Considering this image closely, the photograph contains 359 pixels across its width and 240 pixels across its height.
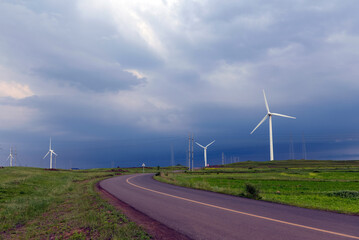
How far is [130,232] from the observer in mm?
10023

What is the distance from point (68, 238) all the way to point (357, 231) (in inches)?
425

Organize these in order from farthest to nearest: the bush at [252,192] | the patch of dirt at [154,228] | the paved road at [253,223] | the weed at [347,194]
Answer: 1. the weed at [347,194]
2. the bush at [252,192]
3. the patch of dirt at [154,228]
4. the paved road at [253,223]

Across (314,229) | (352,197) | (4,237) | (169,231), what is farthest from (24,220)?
(352,197)

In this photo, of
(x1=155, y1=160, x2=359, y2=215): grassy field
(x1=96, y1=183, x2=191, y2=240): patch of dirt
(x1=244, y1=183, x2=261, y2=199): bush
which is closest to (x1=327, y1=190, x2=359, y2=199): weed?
(x1=155, y1=160, x2=359, y2=215): grassy field

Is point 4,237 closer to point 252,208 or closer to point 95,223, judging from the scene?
point 95,223

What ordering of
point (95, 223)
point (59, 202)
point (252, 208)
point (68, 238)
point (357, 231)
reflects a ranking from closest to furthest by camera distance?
1. point (357, 231)
2. point (68, 238)
3. point (95, 223)
4. point (252, 208)
5. point (59, 202)

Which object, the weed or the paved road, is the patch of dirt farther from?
the weed

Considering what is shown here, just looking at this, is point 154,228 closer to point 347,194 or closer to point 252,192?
point 252,192

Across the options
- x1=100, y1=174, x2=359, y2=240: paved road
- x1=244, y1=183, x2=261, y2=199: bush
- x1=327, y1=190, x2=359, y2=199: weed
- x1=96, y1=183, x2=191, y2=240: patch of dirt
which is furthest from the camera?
x1=327, y1=190, x2=359, y2=199: weed

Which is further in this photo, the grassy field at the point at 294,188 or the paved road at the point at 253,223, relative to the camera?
the grassy field at the point at 294,188

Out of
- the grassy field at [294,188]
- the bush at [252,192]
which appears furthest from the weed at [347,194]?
the bush at [252,192]

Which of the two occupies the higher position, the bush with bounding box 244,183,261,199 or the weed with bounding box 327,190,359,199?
the bush with bounding box 244,183,261,199

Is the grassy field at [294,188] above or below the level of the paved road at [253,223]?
below

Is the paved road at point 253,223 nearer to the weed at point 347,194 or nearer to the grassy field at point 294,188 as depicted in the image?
the grassy field at point 294,188
